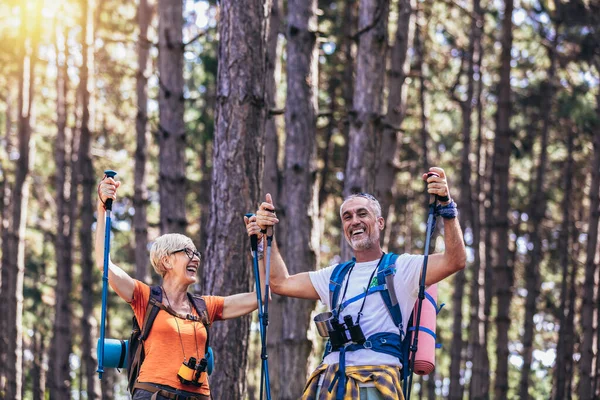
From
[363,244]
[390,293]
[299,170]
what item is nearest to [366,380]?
[390,293]

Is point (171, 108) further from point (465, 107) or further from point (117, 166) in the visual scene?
point (117, 166)

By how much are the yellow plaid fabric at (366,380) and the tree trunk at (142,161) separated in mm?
10666

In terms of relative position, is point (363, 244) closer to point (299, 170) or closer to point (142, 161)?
point (299, 170)

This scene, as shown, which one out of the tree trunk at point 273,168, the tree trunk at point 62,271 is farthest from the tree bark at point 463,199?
the tree trunk at point 62,271

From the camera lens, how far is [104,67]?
78.8ft

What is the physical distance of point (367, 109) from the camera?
38.7ft

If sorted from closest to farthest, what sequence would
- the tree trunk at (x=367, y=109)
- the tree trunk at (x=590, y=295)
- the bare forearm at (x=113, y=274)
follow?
the bare forearm at (x=113, y=274), the tree trunk at (x=367, y=109), the tree trunk at (x=590, y=295)

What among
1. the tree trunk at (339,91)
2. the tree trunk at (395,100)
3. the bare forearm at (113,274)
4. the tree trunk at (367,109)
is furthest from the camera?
the tree trunk at (339,91)

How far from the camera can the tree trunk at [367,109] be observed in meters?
11.7

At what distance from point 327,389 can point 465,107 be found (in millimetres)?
13394

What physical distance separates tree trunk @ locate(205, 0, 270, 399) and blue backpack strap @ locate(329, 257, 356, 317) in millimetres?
2046

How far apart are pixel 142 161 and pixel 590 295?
766 centimetres

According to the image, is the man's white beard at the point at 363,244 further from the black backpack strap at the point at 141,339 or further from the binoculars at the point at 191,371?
the black backpack strap at the point at 141,339

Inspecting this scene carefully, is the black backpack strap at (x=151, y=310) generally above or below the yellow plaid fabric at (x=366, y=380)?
above
